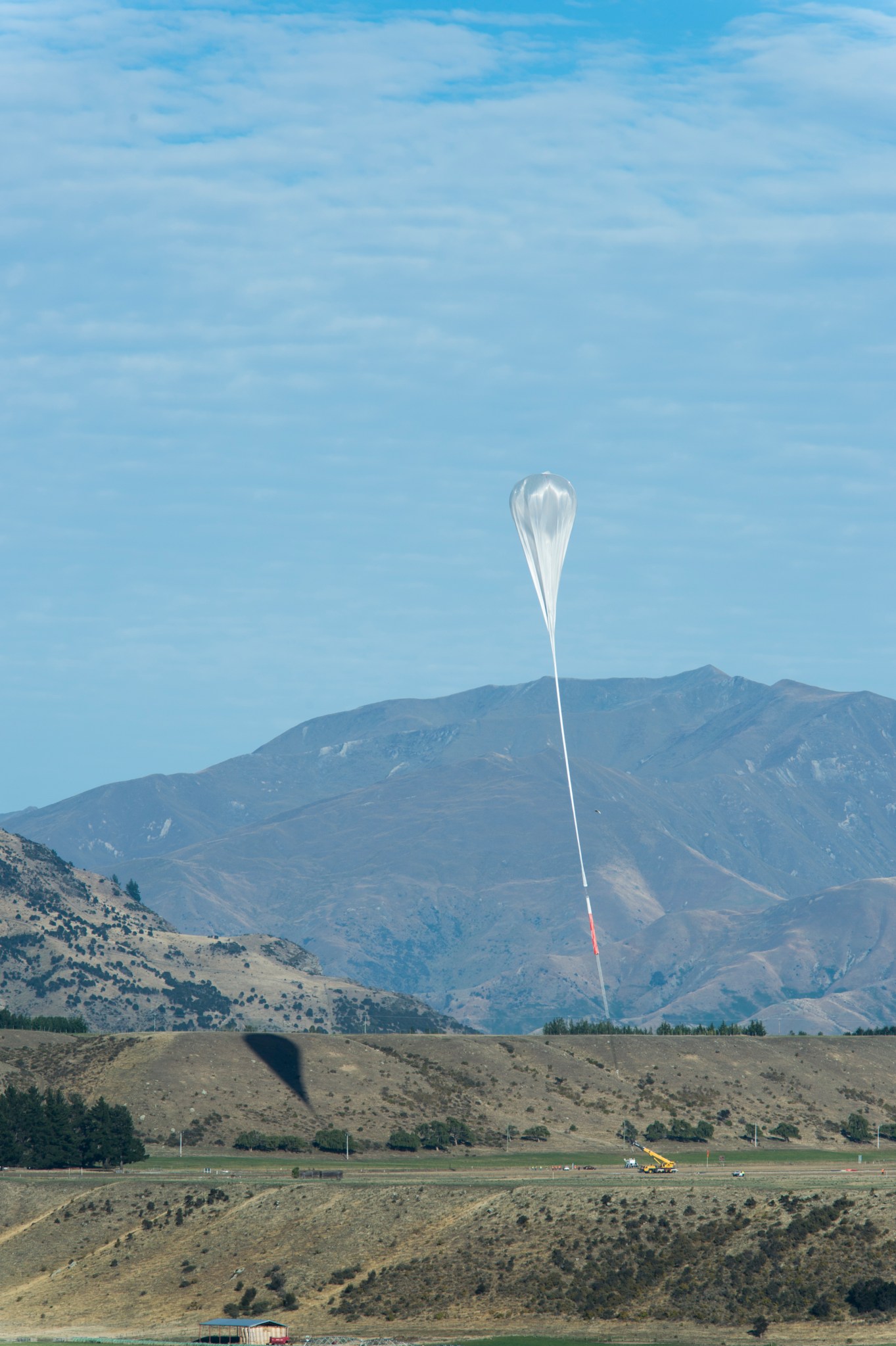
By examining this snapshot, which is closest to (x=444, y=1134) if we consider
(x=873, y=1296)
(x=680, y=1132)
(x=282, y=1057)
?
(x=680, y=1132)

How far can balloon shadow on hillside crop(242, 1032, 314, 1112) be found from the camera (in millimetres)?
146363

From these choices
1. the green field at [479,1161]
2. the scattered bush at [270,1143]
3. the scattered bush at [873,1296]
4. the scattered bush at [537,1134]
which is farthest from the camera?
the scattered bush at [537,1134]

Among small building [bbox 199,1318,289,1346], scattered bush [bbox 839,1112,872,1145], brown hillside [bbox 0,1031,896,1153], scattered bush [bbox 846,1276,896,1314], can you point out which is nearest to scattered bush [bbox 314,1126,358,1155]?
brown hillside [bbox 0,1031,896,1153]

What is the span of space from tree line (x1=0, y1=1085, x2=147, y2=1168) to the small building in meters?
39.5

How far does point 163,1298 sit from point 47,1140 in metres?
32.9

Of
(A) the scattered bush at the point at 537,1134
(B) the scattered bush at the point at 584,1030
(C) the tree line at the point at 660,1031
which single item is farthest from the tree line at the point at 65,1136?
(B) the scattered bush at the point at 584,1030

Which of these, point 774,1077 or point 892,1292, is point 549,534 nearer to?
point 892,1292

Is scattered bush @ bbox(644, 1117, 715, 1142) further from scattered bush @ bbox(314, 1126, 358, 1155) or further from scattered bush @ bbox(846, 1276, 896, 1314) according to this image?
scattered bush @ bbox(846, 1276, 896, 1314)

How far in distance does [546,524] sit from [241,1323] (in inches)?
1653

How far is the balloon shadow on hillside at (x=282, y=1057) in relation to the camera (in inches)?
5762

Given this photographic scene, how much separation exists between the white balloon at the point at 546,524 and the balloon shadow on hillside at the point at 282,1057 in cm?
6558

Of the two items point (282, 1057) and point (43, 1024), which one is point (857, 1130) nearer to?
point (282, 1057)

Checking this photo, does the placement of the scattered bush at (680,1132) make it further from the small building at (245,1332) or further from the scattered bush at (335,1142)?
the small building at (245,1332)

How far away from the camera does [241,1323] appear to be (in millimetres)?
80000
